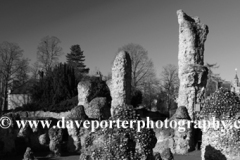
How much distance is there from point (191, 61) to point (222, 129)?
385 inches

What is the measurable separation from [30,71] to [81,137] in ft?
73.4

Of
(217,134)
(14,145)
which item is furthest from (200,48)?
(14,145)

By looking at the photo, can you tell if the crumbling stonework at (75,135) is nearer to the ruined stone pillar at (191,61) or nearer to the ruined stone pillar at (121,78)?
the ruined stone pillar at (121,78)

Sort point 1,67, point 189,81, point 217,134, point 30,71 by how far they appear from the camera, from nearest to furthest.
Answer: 1. point 217,134
2. point 189,81
3. point 1,67
4. point 30,71

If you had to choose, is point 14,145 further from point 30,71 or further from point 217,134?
point 30,71

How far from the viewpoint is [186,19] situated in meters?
17.0

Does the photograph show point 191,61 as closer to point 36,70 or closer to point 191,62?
point 191,62

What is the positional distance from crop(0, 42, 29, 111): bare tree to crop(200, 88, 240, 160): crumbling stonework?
25.8 metres

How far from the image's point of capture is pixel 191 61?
54.2 feet

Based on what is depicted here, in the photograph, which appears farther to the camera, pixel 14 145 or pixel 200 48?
pixel 200 48

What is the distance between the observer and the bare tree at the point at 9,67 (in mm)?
29281

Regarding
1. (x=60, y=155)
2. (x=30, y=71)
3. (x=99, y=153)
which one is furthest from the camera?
(x=30, y=71)

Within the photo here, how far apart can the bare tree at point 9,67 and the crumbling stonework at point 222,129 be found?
1016 inches

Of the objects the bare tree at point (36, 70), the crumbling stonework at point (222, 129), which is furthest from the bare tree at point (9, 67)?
the crumbling stonework at point (222, 129)
